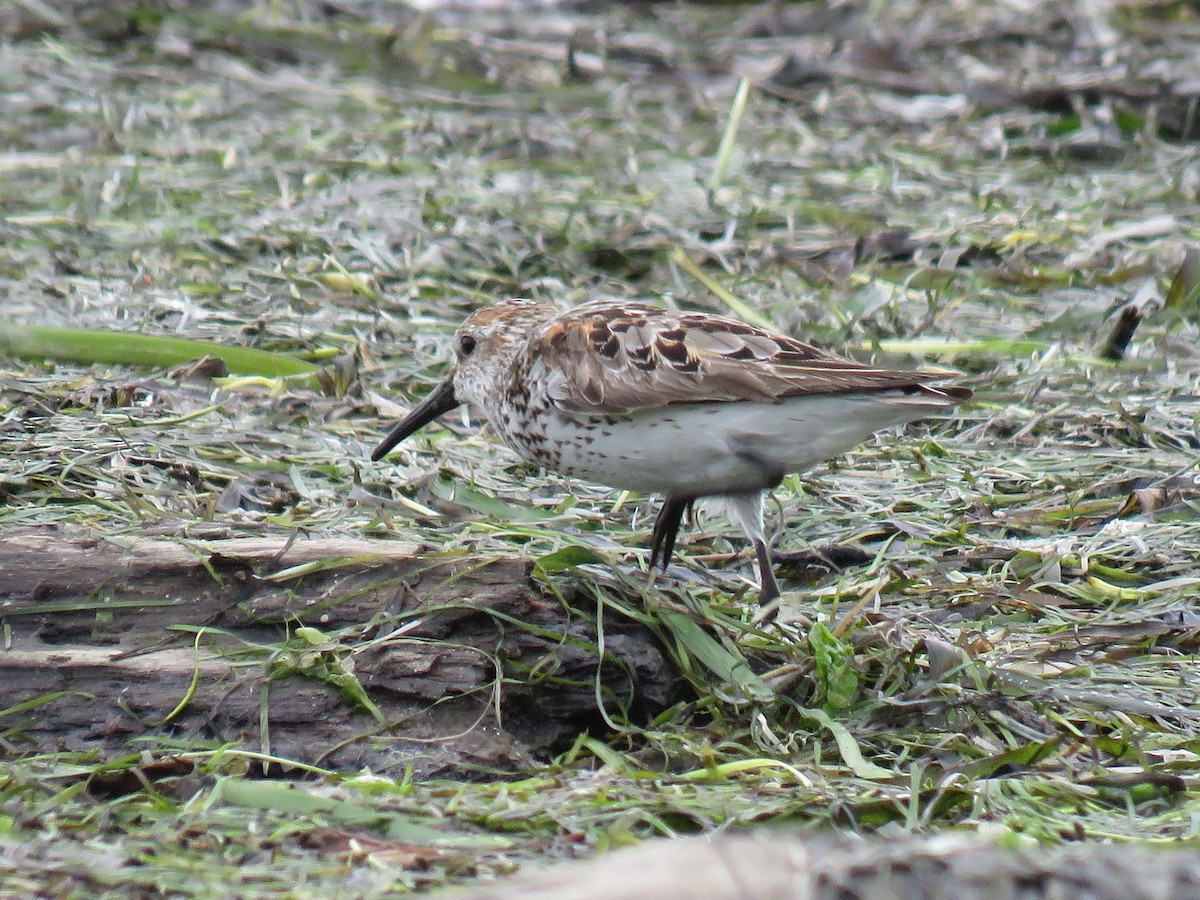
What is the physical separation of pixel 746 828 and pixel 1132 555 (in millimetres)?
2419

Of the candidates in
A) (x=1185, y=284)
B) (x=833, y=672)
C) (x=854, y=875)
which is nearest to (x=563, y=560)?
(x=833, y=672)

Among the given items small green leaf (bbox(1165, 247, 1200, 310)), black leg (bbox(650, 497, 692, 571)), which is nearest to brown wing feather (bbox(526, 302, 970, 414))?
black leg (bbox(650, 497, 692, 571))

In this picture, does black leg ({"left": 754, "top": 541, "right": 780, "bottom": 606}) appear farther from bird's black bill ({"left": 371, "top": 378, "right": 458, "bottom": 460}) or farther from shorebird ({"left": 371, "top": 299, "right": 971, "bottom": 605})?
bird's black bill ({"left": 371, "top": 378, "right": 458, "bottom": 460})

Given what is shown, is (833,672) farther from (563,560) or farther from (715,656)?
(563,560)

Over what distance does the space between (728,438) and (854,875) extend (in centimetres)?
254

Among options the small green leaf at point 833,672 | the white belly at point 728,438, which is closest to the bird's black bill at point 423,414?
the white belly at point 728,438

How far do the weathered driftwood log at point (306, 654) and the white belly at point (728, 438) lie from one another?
0.69 meters

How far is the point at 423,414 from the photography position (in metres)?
6.14

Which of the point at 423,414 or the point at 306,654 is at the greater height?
the point at 423,414

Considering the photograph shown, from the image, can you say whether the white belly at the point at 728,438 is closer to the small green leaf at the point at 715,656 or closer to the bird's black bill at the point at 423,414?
the small green leaf at the point at 715,656

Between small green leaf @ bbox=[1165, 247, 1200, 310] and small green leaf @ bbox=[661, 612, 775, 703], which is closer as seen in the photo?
small green leaf @ bbox=[661, 612, 775, 703]

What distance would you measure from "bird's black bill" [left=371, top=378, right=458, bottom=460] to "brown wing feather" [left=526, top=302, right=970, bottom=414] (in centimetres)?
80

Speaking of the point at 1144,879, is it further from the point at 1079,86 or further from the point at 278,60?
the point at 278,60

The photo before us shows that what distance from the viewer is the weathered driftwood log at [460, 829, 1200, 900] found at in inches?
98.5
